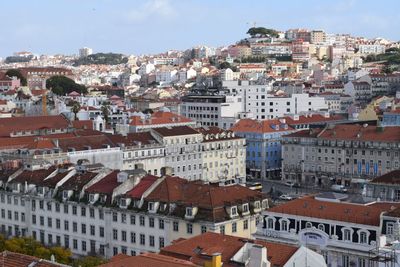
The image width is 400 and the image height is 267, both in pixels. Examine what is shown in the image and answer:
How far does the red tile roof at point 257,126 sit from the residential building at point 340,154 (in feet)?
13.3

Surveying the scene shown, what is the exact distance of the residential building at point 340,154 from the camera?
254 ft

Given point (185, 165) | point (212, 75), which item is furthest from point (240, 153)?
point (212, 75)

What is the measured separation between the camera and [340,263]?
114ft

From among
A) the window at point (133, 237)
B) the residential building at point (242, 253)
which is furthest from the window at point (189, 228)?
the residential building at point (242, 253)

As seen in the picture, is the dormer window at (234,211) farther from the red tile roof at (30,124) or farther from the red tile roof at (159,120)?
the red tile roof at (159,120)

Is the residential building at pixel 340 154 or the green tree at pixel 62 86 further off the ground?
the green tree at pixel 62 86

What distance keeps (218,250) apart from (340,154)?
53086mm

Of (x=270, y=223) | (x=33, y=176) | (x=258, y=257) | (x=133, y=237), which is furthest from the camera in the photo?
(x=33, y=176)

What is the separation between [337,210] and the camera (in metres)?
35.9

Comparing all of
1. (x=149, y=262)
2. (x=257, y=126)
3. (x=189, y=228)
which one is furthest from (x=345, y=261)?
(x=257, y=126)

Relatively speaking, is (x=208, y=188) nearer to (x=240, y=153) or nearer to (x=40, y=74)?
(x=240, y=153)

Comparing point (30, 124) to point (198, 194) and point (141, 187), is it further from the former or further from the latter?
point (198, 194)

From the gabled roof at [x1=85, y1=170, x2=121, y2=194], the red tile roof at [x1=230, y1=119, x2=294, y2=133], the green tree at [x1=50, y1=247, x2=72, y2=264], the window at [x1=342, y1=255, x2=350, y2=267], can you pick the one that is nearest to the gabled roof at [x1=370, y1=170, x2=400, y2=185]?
the window at [x1=342, y1=255, x2=350, y2=267]

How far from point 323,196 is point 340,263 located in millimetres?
5314
